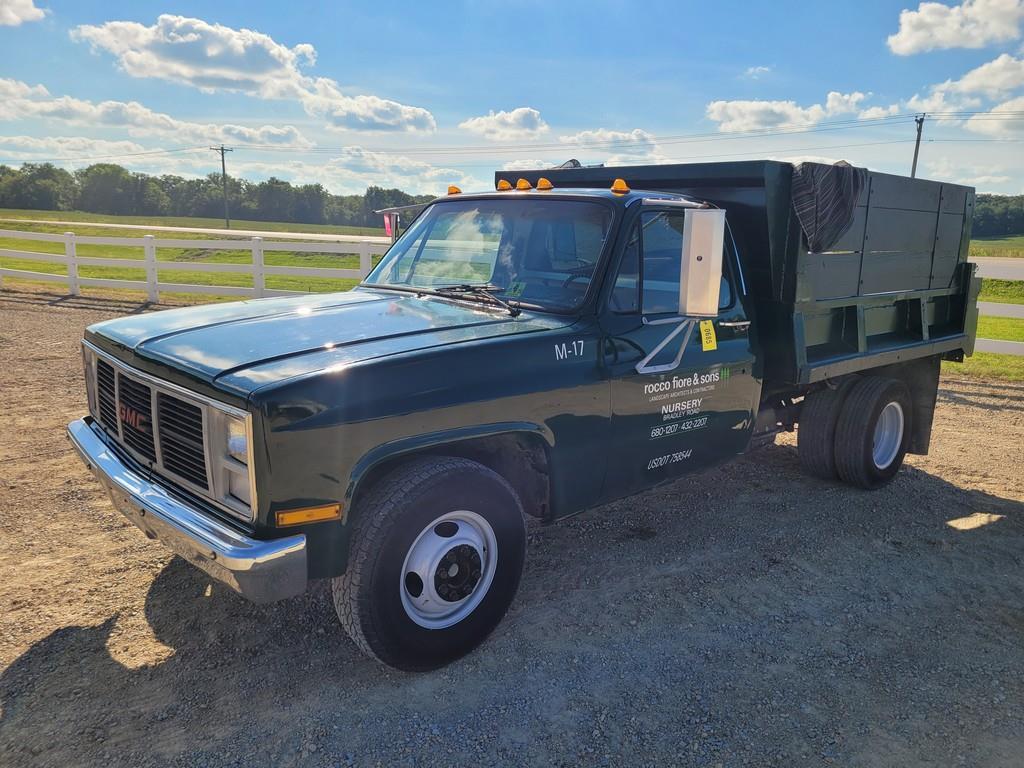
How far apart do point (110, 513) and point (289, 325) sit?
219 centimetres

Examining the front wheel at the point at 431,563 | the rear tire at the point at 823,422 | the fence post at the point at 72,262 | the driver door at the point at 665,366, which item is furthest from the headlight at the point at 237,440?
the fence post at the point at 72,262

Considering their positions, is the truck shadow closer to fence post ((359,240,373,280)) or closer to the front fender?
the front fender

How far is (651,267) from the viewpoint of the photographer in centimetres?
397

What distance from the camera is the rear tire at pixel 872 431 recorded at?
553cm

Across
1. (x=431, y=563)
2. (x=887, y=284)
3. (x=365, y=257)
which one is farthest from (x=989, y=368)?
(x=431, y=563)

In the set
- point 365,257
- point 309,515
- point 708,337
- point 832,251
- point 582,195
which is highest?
point 582,195

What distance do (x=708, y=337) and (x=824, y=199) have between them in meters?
1.28

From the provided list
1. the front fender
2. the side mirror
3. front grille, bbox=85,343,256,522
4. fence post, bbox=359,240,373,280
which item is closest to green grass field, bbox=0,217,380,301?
fence post, bbox=359,240,373,280

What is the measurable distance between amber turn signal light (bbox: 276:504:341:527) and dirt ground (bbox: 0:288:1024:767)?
2.74ft

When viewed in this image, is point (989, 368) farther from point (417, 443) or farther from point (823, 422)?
point (417, 443)

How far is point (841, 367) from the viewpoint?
5.04 metres

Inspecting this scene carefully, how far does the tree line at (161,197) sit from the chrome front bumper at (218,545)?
226 feet

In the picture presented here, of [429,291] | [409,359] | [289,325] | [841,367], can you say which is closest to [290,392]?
[409,359]

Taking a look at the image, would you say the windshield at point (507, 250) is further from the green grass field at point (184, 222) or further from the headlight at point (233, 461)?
the green grass field at point (184, 222)
